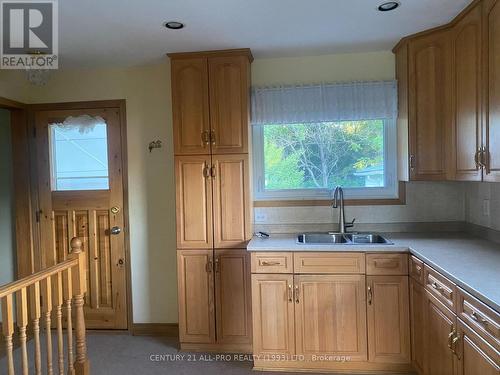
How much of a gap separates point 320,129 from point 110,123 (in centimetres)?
193

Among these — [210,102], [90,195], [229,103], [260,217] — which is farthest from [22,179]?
[260,217]

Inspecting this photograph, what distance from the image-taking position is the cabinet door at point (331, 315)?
2453 mm

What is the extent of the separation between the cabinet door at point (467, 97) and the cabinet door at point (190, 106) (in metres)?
1.80

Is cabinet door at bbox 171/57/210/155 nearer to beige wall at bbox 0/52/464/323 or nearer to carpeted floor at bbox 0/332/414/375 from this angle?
beige wall at bbox 0/52/464/323

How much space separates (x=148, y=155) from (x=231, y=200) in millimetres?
951

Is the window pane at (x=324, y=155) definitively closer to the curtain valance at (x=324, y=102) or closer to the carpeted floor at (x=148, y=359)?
the curtain valance at (x=324, y=102)

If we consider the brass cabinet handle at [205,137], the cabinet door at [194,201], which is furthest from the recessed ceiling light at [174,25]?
the cabinet door at [194,201]

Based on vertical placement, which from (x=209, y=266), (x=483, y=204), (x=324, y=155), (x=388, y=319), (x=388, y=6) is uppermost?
(x=388, y=6)

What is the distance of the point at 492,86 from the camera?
6.19 feet

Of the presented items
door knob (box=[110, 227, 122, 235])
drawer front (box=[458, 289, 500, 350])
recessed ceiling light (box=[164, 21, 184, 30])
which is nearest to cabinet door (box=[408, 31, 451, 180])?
drawer front (box=[458, 289, 500, 350])

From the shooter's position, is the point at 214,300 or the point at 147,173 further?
the point at 147,173

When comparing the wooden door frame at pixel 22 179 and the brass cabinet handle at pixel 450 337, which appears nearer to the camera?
the brass cabinet handle at pixel 450 337

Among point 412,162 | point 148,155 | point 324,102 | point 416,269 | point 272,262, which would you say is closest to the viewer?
point 416,269

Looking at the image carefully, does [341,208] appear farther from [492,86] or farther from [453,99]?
[492,86]
